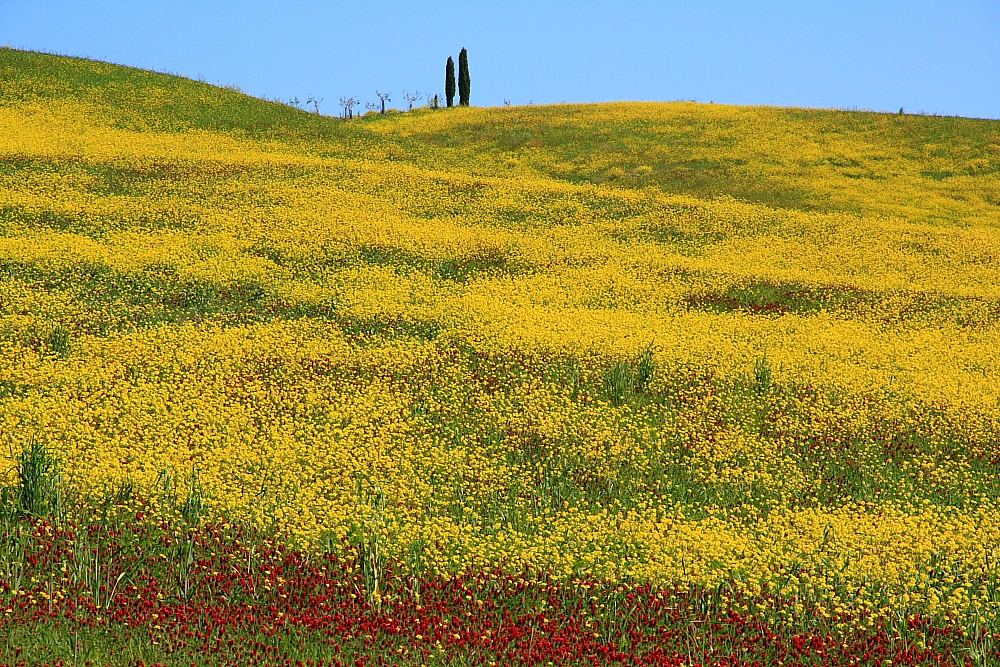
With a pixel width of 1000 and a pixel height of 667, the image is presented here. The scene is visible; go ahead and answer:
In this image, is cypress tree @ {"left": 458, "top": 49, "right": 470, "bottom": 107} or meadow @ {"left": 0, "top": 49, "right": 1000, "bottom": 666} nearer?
meadow @ {"left": 0, "top": 49, "right": 1000, "bottom": 666}

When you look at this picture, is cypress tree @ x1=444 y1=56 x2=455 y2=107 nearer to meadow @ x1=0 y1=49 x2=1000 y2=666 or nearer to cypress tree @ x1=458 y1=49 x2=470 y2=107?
cypress tree @ x1=458 y1=49 x2=470 y2=107

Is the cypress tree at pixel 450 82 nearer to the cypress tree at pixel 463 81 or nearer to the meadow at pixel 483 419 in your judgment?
the cypress tree at pixel 463 81

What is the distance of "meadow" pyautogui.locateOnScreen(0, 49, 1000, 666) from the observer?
384 inches

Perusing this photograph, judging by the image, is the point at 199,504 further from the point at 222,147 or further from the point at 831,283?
the point at 222,147

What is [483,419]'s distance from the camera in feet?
51.5

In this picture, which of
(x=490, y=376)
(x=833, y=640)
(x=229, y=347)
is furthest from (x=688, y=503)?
(x=229, y=347)

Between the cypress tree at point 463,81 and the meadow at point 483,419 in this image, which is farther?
the cypress tree at point 463,81

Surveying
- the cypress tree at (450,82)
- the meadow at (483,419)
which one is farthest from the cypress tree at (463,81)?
the meadow at (483,419)

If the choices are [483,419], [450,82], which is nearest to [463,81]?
[450,82]

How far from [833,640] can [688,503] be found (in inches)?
149

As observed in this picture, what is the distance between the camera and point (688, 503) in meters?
13.3

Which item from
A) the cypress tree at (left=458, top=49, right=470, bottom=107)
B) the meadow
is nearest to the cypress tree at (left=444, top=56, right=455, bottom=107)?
the cypress tree at (left=458, top=49, right=470, bottom=107)

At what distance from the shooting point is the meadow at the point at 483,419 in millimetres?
9766

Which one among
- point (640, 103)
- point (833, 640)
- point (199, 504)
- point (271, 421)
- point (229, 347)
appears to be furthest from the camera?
point (640, 103)
